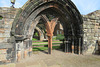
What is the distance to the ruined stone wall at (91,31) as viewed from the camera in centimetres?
375

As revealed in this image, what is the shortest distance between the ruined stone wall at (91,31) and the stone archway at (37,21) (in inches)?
15.3

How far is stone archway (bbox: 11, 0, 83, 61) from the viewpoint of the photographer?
2.76 metres

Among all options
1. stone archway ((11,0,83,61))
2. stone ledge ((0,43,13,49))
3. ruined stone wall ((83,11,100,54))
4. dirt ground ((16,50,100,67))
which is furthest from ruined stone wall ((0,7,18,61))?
ruined stone wall ((83,11,100,54))

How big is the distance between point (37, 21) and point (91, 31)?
3402 millimetres

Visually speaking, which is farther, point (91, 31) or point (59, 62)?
point (91, 31)

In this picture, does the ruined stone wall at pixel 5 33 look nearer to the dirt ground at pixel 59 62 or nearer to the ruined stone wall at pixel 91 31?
the dirt ground at pixel 59 62

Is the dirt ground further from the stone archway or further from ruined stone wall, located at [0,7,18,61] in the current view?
ruined stone wall, located at [0,7,18,61]

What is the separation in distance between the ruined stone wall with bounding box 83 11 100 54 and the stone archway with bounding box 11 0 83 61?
0.39m

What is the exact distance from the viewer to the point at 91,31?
387cm

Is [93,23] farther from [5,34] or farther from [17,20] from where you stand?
[5,34]

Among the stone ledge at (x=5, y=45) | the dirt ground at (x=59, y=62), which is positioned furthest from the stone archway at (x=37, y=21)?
the dirt ground at (x=59, y=62)

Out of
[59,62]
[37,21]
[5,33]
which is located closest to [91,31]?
[59,62]

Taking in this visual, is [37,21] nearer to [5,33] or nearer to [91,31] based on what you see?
[5,33]

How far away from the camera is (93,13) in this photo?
157 inches
